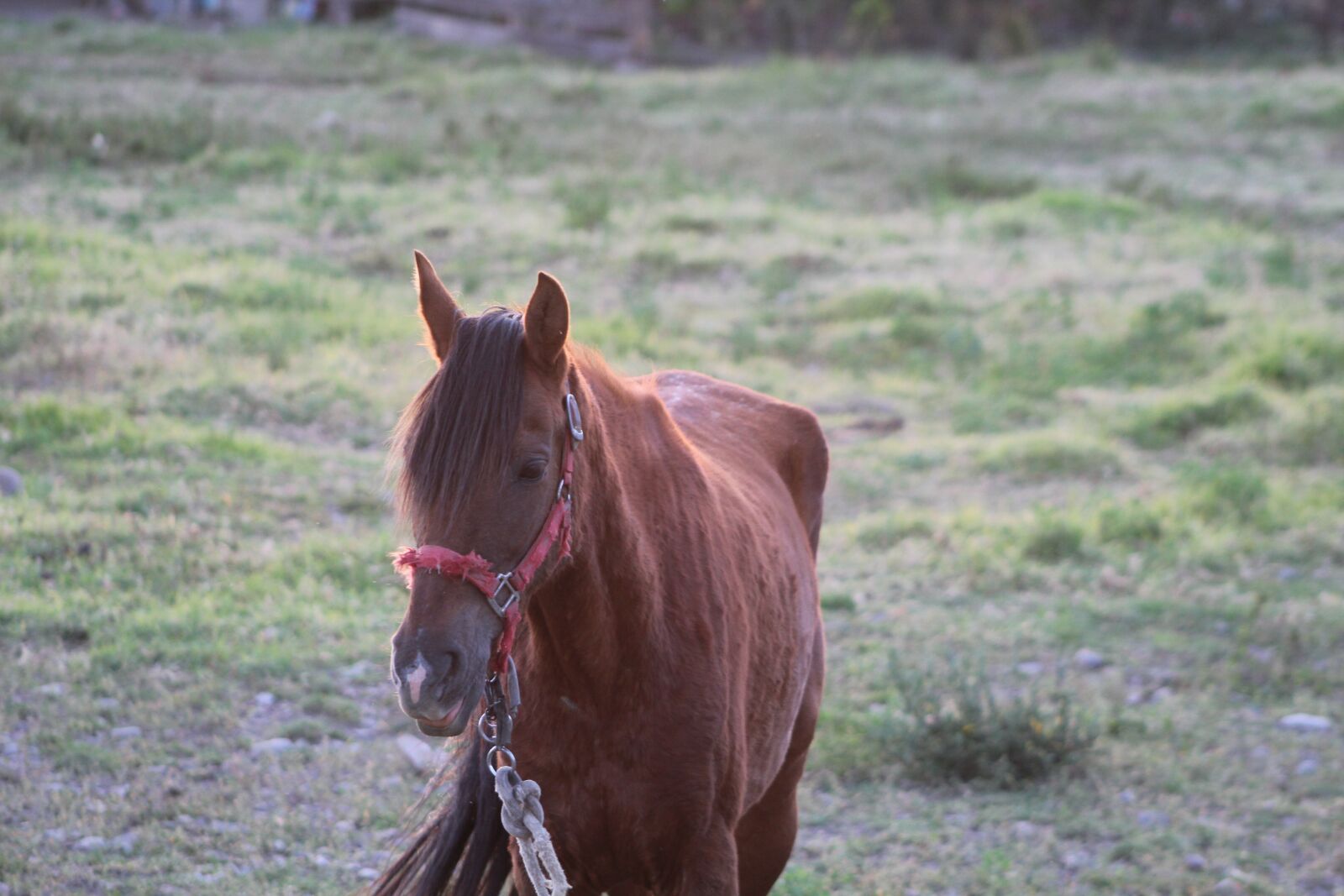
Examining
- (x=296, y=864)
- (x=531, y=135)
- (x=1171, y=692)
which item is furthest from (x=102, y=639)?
(x=531, y=135)

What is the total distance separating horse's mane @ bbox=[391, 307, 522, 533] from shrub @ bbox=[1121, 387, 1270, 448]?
20.4ft

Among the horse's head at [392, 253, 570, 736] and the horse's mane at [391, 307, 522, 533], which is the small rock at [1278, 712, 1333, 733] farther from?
the horse's mane at [391, 307, 522, 533]

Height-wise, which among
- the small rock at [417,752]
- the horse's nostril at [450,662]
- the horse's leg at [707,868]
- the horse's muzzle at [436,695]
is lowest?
the small rock at [417,752]

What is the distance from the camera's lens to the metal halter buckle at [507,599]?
2.19m

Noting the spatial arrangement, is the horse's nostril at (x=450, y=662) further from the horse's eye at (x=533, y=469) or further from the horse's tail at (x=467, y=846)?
the horse's tail at (x=467, y=846)

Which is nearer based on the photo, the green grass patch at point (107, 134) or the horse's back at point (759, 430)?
the horse's back at point (759, 430)

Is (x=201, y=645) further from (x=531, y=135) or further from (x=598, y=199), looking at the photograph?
(x=531, y=135)

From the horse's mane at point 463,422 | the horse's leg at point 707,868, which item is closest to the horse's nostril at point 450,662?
the horse's mane at point 463,422

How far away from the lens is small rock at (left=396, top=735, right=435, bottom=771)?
171 inches

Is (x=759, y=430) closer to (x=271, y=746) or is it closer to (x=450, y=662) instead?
(x=450, y=662)

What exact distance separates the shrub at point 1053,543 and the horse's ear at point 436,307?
4363 mm

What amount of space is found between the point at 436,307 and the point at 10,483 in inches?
160

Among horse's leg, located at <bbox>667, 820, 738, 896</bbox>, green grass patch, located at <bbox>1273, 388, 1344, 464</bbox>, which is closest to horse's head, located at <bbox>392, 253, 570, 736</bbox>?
horse's leg, located at <bbox>667, 820, 738, 896</bbox>

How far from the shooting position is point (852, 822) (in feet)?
14.1
